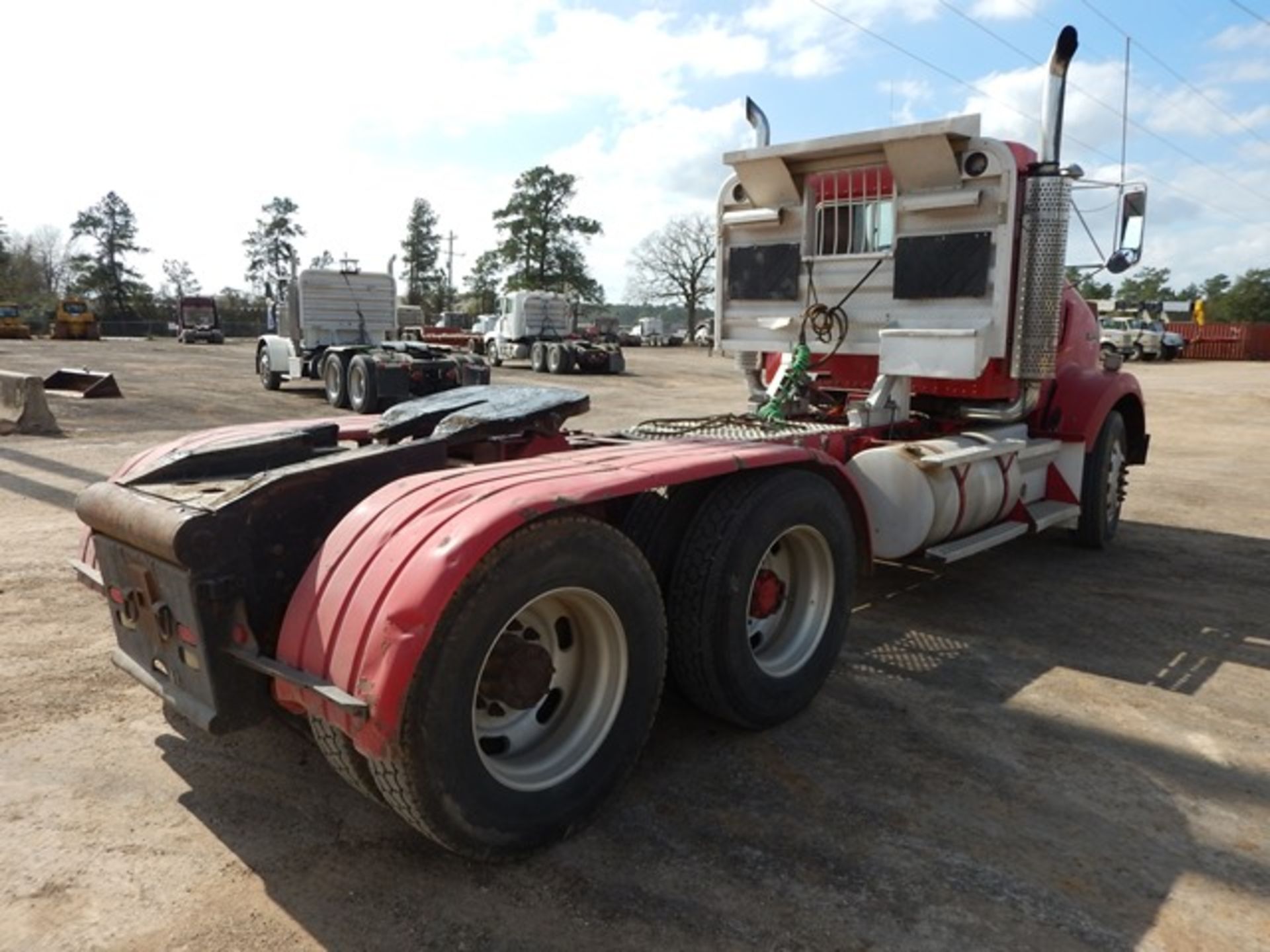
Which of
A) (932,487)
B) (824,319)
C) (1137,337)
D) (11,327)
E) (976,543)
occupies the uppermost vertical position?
(11,327)

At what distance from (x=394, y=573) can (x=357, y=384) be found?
51.5 feet

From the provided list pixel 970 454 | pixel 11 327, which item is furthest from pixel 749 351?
pixel 11 327

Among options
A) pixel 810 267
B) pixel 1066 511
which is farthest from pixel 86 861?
pixel 1066 511

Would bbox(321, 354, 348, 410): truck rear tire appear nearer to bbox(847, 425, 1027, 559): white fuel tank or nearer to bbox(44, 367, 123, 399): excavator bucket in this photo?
bbox(44, 367, 123, 399): excavator bucket

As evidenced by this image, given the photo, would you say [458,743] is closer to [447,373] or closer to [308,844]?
[308,844]

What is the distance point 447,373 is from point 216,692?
14709mm

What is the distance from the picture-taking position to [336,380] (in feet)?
59.0

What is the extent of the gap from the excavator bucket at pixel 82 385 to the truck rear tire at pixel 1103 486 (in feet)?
53.5

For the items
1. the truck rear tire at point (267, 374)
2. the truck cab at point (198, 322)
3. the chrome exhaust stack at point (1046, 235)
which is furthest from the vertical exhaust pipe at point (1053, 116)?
the truck cab at point (198, 322)

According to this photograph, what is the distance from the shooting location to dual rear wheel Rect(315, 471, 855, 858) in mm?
2490

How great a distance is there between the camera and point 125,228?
77438 mm

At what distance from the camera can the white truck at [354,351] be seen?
1697cm

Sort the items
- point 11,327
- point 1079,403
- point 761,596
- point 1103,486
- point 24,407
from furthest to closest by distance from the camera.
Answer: point 11,327 < point 24,407 < point 1103,486 < point 1079,403 < point 761,596

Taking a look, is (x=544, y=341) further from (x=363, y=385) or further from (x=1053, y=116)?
(x=1053, y=116)
